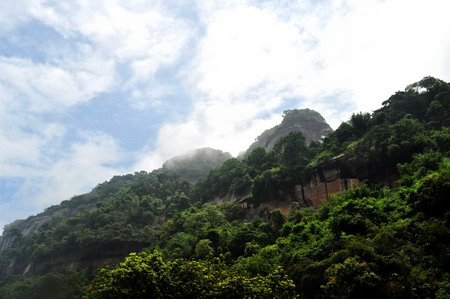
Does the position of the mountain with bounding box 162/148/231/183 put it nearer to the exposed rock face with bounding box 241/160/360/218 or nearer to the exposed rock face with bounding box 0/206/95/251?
the exposed rock face with bounding box 0/206/95/251

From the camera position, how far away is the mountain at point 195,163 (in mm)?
95938

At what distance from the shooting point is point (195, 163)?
103m

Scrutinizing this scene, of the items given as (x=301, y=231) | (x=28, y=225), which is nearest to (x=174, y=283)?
(x=301, y=231)

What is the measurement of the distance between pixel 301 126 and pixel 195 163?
3494 centimetres

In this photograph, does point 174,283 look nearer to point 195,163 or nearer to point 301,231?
point 301,231

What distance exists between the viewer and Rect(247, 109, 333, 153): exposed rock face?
8081cm

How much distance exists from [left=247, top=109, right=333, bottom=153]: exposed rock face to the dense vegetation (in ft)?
96.8

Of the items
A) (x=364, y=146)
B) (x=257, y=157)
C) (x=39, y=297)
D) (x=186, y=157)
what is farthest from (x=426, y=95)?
(x=186, y=157)

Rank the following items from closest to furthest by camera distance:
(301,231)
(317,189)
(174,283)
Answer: (174,283)
(301,231)
(317,189)

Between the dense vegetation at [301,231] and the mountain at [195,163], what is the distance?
29.0 meters

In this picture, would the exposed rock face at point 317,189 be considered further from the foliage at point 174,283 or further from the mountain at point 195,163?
the mountain at point 195,163

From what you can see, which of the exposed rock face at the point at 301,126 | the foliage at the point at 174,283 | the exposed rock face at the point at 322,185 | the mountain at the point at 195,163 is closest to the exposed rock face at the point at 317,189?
the exposed rock face at the point at 322,185

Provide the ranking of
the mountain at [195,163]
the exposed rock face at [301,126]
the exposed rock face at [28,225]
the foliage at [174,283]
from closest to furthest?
1. the foliage at [174,283]
2. the exposed rock face at [301,126]
3. the exposed rock face at [28,225]
4. the mountain at [195,163]

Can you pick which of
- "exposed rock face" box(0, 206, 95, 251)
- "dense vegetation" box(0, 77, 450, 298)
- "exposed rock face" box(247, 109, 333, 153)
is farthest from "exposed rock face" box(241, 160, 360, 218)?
"exposed rock face" box(0, 206, 95, 251)
